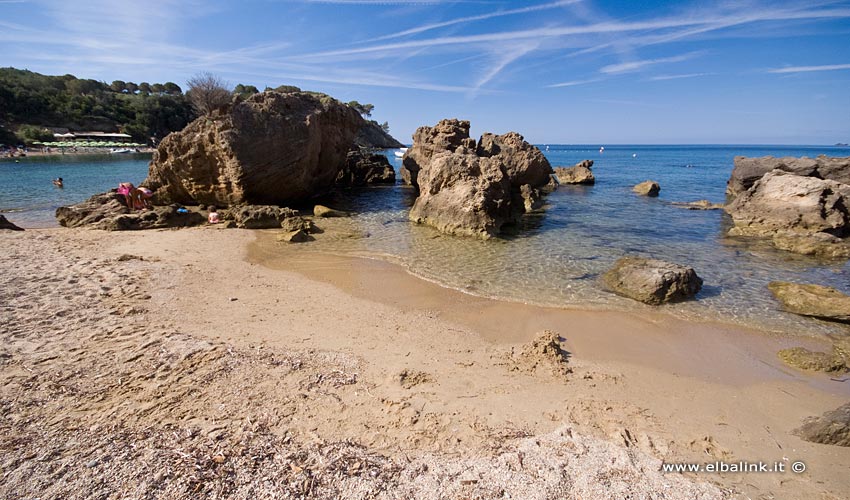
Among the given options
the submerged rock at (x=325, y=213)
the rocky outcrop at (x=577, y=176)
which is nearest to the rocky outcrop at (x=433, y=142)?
the submerged rock at (x=325, y=213)

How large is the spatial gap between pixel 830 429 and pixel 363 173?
2771 cm

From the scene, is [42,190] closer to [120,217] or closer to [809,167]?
[120,217]

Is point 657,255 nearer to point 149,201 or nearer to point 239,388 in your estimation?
point 239,388

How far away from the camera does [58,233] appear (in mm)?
12219

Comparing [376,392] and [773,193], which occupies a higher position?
[773,193]

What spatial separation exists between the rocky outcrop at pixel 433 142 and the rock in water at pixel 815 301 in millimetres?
18542

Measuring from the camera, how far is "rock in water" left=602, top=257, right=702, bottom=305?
8055 mm

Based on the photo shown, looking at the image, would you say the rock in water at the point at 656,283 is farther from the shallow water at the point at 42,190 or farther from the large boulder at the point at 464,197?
the shallow water at the point at 42,190

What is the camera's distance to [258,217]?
14.3 metres

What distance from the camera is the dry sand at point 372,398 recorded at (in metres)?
→ 3.45

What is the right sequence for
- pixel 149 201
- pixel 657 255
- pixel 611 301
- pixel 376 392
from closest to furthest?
pixel 376 392, pixel 611 301, pixel 657 255, pixel 149 201

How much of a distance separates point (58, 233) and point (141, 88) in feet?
401

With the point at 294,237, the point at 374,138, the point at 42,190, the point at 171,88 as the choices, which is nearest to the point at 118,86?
the point at 171,88

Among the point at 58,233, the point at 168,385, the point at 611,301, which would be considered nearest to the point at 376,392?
the point at 168,385
